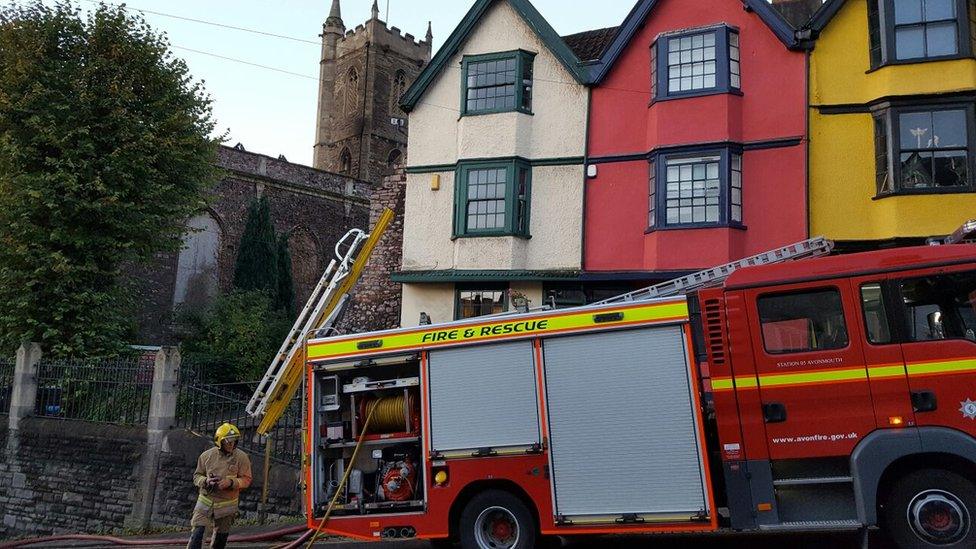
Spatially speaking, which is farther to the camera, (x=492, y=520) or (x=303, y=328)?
(x=303, y=328)

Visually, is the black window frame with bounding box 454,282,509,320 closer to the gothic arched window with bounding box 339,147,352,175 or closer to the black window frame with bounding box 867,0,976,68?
the black window frame with bounding box 867,0,976,68

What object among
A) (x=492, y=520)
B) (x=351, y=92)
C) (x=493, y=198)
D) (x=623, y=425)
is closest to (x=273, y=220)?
(x=493, y=198)

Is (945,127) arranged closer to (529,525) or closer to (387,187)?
(529,525)

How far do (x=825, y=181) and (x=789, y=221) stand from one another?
105 cm

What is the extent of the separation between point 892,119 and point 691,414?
9.94m

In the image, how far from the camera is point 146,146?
63.7 ft

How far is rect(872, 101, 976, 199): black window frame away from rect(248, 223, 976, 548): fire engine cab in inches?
279

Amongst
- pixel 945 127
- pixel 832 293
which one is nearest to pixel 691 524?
pixel 832 293

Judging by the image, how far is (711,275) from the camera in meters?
10.2

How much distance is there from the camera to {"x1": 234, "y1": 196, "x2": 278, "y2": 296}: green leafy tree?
30172 mm

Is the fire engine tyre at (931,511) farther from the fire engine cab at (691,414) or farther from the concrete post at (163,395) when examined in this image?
the concrete post at (163,395)

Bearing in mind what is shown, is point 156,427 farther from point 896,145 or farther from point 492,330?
point 896,145

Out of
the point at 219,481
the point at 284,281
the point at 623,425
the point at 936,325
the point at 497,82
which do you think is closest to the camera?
the point at 936,325

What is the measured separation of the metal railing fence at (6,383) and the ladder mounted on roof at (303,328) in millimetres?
5863
